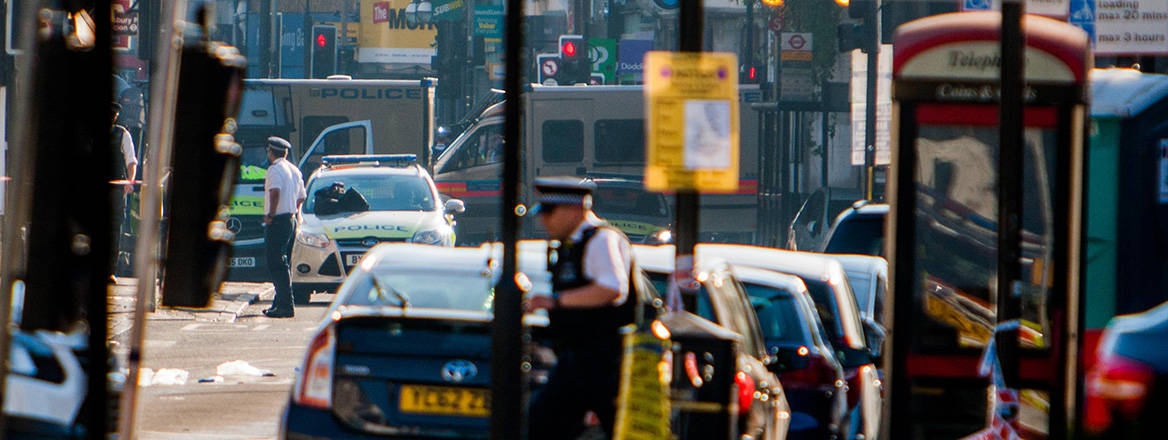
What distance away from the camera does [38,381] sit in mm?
4898

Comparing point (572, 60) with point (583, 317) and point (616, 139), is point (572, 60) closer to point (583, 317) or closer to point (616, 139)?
point (616, 139)

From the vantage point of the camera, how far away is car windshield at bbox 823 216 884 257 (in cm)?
1317

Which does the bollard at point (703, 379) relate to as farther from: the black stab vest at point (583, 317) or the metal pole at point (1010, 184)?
the metal pole at point (1010, 184)

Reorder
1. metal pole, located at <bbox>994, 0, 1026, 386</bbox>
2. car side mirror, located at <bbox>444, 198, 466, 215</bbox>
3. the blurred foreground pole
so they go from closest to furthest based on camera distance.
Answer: the blurred foreground pole
metal pole, located at <bbox>994, 0, 1026, 386</bbox>
car side mirror, located at <bbox>444, 198, 466, 215</bbox>

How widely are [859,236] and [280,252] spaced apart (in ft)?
21.5

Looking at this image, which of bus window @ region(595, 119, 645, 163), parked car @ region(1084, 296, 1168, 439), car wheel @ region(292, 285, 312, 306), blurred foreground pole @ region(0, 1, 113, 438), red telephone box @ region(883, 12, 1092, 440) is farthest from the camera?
bus window @ region(595, 119, 645, 163)

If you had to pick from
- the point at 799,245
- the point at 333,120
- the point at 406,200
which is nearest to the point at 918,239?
the point at 406,200

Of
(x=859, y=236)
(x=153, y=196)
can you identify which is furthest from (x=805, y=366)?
(x=859, y=236)

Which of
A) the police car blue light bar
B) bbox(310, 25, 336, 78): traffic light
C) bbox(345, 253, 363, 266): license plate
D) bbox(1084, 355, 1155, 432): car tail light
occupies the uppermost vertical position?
bbox(310, 25, 336, 78): traffic light

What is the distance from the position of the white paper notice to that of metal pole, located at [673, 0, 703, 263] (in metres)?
0.15

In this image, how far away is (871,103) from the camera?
24.1 m

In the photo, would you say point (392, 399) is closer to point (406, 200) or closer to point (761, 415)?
point (761, 415)

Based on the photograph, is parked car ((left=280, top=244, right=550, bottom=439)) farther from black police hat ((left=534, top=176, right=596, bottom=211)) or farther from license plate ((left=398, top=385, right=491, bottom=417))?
black police hat ((left=534, top=176, right=596, bottom=211))

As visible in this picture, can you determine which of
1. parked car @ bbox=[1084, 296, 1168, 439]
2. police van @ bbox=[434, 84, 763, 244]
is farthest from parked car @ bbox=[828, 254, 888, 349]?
police van @ bbox=[434, 84, 763, 244]
